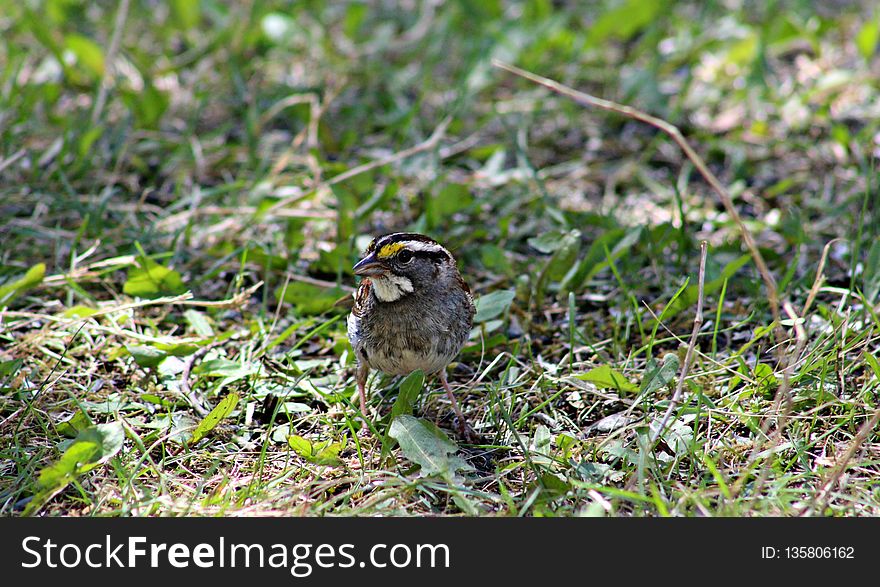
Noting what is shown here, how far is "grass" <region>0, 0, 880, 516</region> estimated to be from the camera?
3535mm

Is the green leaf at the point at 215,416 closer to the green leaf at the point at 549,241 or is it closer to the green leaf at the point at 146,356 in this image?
the green leaf at the point at 146,356

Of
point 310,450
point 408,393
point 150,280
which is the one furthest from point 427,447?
point 150,280

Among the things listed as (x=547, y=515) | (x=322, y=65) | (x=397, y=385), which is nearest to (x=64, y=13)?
(x=322, y=65)

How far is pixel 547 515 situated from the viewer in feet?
10.6

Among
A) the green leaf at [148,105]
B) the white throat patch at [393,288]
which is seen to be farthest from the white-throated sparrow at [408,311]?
the green leaf at [148,105]

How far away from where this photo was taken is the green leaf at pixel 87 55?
6344mm

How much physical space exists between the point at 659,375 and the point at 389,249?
1223 millimetres

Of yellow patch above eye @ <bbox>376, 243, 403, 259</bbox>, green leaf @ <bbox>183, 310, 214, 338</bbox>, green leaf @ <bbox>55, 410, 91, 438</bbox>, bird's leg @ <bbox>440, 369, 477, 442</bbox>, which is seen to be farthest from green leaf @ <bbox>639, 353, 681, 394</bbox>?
green leaf @ <bbox>55, 410, 91, 438</bbox>

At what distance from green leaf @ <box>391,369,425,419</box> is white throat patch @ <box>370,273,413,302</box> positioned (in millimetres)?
338

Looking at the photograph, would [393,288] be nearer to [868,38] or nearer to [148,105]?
[148,105]

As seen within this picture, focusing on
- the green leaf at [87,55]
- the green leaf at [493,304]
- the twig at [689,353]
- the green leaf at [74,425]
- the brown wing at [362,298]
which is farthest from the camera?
the green leaf at [87,55]

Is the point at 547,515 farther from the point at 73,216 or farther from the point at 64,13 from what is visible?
the point at 64,13

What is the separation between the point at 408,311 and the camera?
3893 mm
